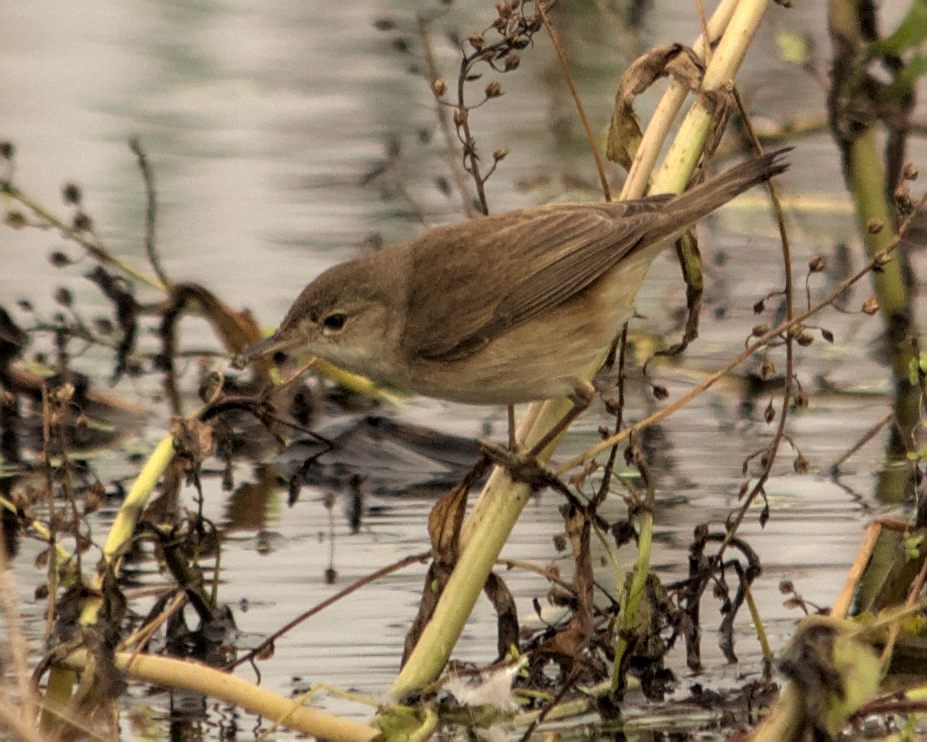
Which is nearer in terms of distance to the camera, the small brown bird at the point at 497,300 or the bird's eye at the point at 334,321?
the small brown bird at the point at 497,300

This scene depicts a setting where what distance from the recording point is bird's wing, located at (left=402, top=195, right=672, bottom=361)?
480cm

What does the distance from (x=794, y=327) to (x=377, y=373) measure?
1335mm

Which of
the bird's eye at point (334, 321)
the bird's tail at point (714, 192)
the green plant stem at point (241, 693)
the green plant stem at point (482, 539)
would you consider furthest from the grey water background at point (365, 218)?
the bird's tail at point (714, 192)

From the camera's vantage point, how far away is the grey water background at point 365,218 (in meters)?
4.95

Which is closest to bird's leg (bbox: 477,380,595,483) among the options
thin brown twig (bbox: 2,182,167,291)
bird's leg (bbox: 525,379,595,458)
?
bird's leg (bbox: 525,379,595,458)

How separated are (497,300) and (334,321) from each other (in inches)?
18.2

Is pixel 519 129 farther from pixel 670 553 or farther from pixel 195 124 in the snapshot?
pixel 670 553

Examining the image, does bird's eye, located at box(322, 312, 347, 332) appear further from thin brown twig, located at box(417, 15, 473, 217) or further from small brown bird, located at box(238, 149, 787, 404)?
thin brown twig, located at box(417, 15, 473, 217)

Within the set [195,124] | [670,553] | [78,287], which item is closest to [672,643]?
[670,553]

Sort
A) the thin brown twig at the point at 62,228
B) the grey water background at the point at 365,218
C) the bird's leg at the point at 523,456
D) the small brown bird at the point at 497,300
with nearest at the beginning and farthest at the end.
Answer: the bird's leg at the point at 523,456
the small brown bird at the point at 497,300
the grey water background at the point at 365,218
the thin brown twig at the point at 62,228

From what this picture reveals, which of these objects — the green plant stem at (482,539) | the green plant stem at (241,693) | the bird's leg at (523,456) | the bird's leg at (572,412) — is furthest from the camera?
the bird's leg at (572,412)

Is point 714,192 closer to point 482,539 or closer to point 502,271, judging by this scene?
point 502,271

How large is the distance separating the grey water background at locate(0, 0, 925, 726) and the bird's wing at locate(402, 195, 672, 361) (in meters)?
0.67

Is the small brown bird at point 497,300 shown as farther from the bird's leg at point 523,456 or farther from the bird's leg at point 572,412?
the bird's leg at point 523,456
